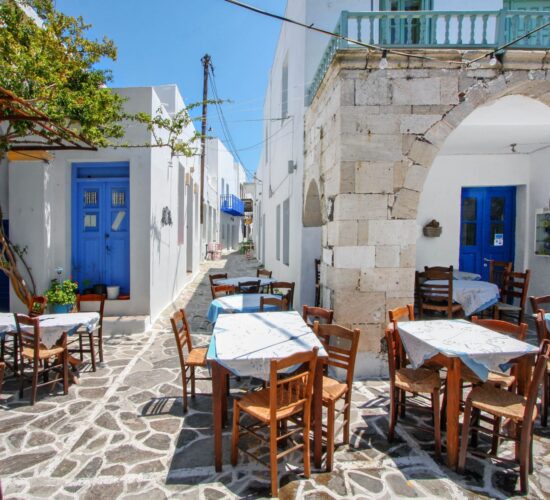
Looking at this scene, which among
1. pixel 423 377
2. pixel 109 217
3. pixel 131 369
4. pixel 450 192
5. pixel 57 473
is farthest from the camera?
A: pixel 450 192

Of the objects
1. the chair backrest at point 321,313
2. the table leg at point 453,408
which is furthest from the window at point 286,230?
the table leg at point 453,408

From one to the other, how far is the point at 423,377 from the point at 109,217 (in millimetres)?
5746

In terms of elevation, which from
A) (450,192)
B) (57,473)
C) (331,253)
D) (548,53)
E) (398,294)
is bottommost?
(57,473)

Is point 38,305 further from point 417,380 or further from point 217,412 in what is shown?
point 417,380

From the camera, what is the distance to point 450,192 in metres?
7.68

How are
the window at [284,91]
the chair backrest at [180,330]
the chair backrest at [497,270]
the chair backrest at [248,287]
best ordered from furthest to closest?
1. the window at [284,91]
2. the chair backrest at [497,270]
3. the chair backrest at [248,287]
4. the chair backrest at [180,330]

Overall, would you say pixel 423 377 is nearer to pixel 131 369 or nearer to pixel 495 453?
pixel 495 453

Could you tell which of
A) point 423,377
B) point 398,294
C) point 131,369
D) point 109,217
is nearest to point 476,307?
point 398,294

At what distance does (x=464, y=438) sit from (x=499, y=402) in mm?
371

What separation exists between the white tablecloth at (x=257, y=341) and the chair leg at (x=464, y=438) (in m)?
1.11

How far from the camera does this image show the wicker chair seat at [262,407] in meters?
2.49

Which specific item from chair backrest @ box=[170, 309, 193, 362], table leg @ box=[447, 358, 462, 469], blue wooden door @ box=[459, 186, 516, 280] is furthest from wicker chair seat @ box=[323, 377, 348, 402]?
blue wooden door @ box=[459, 186, 516, 280]

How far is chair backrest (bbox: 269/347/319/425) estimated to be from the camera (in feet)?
7.70

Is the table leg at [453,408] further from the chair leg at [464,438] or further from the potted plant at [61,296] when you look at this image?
the potted plant at [61,296]
